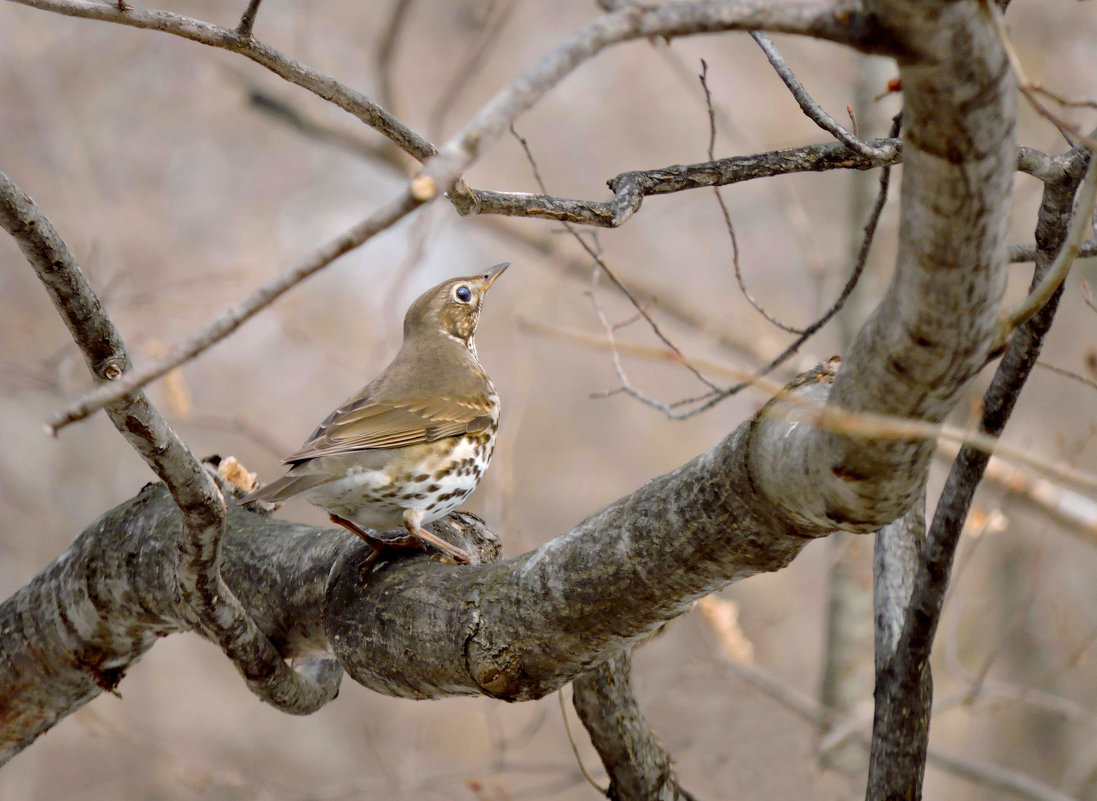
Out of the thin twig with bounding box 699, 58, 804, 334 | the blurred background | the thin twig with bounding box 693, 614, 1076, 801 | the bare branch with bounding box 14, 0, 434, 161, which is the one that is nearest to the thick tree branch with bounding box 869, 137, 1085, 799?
the thin twig with bounding box 699, 58, 804, 334

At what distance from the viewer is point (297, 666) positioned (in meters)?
3.14

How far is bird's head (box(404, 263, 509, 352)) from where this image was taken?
4422 mm

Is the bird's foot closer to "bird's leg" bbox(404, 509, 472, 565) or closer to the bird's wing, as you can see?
"bird's leg" bbox(404, 509, 472, 565)

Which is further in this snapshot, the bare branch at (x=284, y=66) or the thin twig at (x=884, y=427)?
the bare branch at (x=284, y=66)

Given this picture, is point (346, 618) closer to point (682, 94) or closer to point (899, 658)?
point (899, 658)

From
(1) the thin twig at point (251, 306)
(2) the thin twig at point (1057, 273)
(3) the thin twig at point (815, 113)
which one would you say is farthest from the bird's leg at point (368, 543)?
(2) the thin twig at point (1057, 273)

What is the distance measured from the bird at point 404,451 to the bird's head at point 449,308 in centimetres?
14

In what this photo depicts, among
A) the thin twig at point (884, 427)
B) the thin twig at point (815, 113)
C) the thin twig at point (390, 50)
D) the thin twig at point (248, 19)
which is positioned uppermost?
the thin twig at point (390, 50)

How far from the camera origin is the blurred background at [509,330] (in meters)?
7.11

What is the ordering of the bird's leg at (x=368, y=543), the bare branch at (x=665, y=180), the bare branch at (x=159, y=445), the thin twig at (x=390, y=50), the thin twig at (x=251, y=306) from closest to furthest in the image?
the thin twig at (x=251, y=306) → the bare branch at (x=159, y=445) → the bare branch at (x=665, y=180) → the bird's leg at (x=368, y=543) → the thin twig at (x=390, y=50)

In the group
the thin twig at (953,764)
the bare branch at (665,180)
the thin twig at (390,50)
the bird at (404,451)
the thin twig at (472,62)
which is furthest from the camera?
the thin twig at (390,50)

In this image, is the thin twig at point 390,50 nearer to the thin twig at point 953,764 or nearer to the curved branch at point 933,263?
the thin twig at point 953,764

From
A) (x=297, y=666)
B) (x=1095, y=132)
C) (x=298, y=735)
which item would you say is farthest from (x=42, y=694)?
(x=298, y=735)

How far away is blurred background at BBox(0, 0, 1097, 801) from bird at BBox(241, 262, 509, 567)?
152 centimetres
